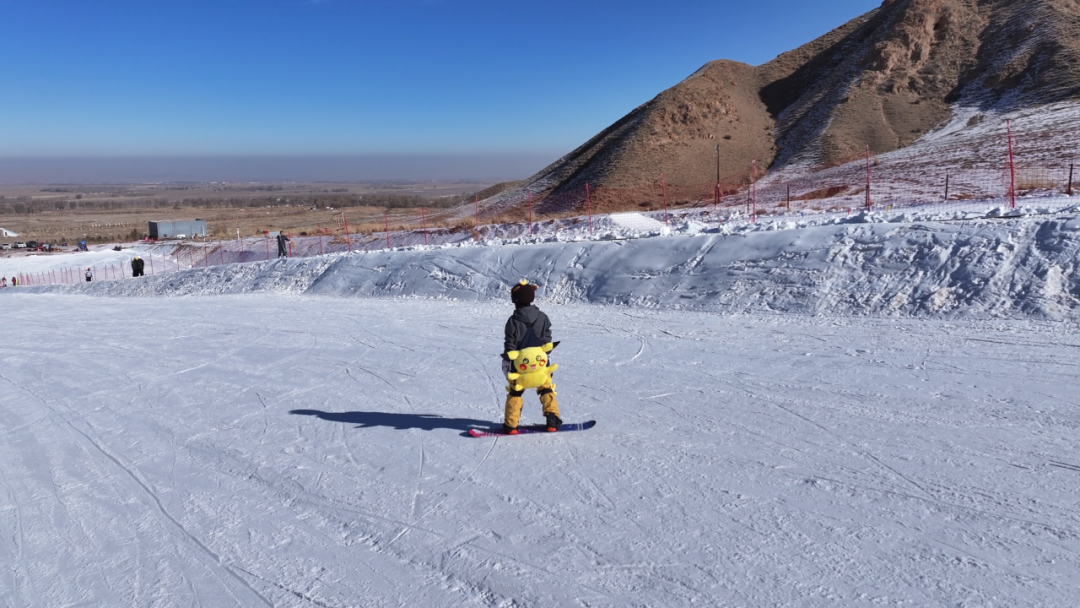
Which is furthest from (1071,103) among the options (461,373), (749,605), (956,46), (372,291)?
(749,605)

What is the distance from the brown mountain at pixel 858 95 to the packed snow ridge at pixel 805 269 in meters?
36.2

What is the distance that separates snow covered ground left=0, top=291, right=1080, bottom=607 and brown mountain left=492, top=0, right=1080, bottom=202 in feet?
144

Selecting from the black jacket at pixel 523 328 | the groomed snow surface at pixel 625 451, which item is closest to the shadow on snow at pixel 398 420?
the groomed snow surface at pixel 625 451

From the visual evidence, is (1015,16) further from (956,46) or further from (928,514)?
(928,514)

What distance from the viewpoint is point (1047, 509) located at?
430 centimetres

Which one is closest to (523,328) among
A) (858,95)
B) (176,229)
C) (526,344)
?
(526,344)

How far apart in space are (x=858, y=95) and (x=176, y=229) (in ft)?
198

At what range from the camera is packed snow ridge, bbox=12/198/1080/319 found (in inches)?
391

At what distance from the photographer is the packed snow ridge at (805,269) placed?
9.92m

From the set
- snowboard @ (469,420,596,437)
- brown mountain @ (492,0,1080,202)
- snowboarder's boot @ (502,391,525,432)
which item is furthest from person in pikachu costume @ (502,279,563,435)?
brown mountain @ (492,0,1080,202)

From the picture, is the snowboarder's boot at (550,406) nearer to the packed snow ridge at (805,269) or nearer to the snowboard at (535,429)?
the snowboard at (535,429)

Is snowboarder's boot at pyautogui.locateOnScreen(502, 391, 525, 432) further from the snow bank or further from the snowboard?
the snow bank

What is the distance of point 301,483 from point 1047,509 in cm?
519

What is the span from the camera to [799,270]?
1195 centimetres
